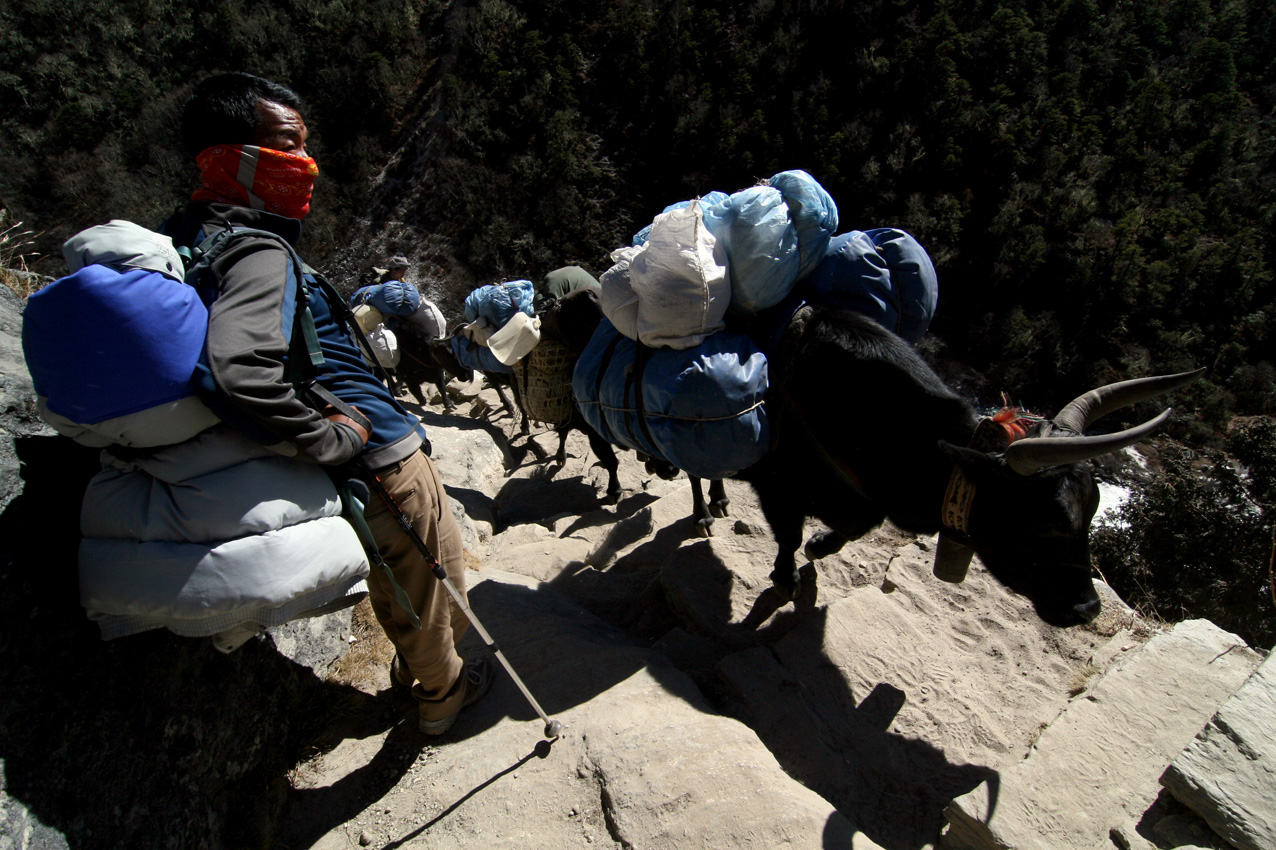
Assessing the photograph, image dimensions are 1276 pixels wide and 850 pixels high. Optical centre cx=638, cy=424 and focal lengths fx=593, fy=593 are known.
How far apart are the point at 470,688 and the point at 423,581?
2.54 ft

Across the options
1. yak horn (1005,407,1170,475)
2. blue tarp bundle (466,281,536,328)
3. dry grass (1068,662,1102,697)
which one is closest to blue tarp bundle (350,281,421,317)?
blue tarp bundle (466,281,536,328)

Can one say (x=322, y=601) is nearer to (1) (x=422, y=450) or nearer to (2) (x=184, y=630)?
(2) (x=184, y=630)

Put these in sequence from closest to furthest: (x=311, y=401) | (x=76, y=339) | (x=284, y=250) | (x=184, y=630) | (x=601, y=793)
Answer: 1. (x=76, y=339)
2. (x=184, y=630)
3. (x=284, y=250)
4. (x=311, y=401)
5. (x=601, y=793)

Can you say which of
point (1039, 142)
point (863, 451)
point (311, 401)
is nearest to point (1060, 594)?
point (863, 451)

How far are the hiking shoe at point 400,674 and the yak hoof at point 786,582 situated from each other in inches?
82.3

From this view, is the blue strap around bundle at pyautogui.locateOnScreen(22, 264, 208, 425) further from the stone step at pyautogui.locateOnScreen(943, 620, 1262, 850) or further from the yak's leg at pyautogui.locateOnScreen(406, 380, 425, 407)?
the yak's leg at pyautogui.locateOnScreen(406, 380, 425, 407)

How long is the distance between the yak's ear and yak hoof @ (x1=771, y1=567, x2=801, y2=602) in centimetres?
147

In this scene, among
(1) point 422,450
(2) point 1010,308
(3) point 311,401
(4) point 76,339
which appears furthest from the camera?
(2) point 1010,308

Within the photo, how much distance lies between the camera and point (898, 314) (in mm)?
3256

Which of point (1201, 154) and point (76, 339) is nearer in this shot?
point (76, 339)

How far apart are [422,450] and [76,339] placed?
3.76 feet

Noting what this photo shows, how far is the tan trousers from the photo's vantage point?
2164 millimetres

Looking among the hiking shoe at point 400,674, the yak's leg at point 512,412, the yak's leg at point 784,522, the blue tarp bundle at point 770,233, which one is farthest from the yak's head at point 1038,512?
the yak's leg at point 512,412

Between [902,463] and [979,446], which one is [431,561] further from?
[979,446]
